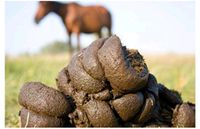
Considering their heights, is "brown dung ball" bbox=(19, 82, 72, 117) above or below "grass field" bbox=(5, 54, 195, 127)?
above

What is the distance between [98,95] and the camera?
3.73 meters

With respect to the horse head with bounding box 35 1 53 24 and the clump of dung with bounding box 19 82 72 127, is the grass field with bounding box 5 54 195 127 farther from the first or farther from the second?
the horse head with bounding box 35 1 53 24

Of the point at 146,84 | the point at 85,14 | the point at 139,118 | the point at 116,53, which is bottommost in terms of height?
the point at 85,14

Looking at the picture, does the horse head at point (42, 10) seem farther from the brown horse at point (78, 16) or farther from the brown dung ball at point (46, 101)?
the brown dung ball at point (46, 101)

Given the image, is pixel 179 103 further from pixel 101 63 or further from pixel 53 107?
pixel 53 107

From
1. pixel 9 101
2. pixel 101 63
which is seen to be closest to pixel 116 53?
pixel 101 63

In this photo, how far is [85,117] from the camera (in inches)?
148

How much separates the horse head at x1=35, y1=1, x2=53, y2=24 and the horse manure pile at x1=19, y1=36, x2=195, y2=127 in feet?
47.4

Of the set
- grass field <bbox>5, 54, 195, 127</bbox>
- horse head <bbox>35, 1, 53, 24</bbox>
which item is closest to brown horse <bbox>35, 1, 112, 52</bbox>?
horse head <bbox>35, 1, 53, 24</bbox>

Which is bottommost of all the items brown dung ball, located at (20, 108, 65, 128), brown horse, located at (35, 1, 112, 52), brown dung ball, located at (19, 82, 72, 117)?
brown horse, located at (35, 1, 112, 52)

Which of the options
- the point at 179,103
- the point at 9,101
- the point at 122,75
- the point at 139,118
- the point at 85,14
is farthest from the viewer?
Answer: the point at 85,14

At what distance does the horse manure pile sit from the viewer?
3.64m

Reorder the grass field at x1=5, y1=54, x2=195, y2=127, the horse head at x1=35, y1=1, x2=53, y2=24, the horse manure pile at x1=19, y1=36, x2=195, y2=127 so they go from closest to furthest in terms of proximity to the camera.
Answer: the horse manure pile at x1=19, y1=36, x2=195, y2=127
the grass field at x1=5, y1=54, x2=195, y2=127
the horse head at x1=35, y1=1, x2=53, y2=24

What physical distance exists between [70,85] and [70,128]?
15.2 inches
